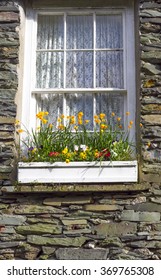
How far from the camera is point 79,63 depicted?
516 centimetres

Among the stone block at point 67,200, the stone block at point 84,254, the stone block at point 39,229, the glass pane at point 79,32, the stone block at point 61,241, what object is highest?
the glass pane at point 79,32

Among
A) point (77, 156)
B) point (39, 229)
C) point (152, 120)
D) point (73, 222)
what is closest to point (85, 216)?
point (73, 222)

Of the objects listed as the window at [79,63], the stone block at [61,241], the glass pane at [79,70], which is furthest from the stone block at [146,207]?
the glass pane at [79,70]

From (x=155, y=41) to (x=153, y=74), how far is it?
357mm

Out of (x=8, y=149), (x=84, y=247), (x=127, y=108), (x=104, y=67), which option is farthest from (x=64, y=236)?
(x=104, y=67)

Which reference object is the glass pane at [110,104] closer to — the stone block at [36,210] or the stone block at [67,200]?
the stone block at [67,200]

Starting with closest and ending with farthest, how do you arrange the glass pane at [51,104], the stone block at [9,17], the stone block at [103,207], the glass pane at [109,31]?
the stone block at [103,207] < the stone block at [9,17] < the glass pane at [51,104] < the glass pane at [109,31]

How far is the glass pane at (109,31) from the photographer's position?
520 centimetres

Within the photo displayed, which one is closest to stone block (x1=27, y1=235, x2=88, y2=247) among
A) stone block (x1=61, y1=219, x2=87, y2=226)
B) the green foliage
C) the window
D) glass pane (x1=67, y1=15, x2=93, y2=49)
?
stone block (x1=61, y1=219, x2=87, y2=226)

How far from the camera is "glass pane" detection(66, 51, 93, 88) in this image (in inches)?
201

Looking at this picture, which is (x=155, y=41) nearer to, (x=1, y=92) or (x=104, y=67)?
(x=104, y=67)

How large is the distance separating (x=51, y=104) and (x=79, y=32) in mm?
862

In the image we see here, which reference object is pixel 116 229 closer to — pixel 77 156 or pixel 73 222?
pixel 73 222

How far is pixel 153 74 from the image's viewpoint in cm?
474
